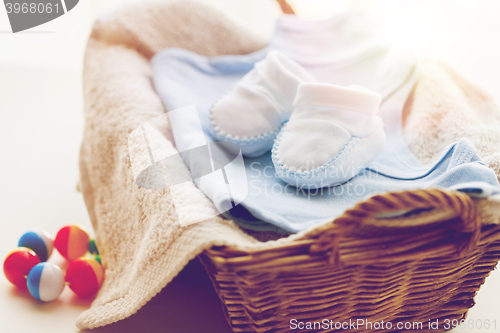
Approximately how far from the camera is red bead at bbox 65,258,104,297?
714 mm

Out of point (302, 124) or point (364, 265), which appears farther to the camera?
point (302, 124)

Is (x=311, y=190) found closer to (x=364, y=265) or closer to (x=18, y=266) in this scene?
(x=364, y=265)

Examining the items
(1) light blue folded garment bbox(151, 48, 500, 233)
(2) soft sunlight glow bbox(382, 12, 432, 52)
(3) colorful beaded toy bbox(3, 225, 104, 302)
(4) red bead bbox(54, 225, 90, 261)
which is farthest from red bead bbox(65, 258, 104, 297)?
(2) soft sunlight glow bbox(382, 12, 432, 52)

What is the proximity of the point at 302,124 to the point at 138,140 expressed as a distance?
298 mm

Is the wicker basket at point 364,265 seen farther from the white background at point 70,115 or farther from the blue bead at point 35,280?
the blue bead at point 35,280

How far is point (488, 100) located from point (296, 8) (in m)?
0.68

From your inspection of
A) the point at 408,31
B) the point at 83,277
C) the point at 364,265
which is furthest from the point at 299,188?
the point at 408,31

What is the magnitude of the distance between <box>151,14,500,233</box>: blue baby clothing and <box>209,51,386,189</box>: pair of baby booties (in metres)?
0.03

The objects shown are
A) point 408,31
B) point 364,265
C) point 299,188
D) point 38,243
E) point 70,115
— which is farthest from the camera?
point 70,115

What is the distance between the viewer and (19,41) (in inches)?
73.3

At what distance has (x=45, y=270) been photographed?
69 cm

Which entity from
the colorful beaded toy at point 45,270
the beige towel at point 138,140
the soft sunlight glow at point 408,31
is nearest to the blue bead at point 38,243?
the colorful beaded toy at point 45,270

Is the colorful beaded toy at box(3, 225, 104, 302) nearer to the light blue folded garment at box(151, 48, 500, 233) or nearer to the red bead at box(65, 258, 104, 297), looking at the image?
the red bead at box(65, 258, 104, 297)

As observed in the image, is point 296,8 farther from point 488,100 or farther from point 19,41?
point 19,41
